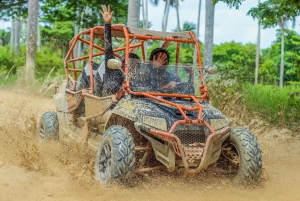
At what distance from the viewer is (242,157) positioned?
5.66 m

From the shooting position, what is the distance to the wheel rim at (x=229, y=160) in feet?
19.6

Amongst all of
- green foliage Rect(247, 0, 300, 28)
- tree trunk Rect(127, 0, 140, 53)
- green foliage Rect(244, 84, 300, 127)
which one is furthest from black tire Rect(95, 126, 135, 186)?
tree trunk Rect(127, 0, 140, 53)

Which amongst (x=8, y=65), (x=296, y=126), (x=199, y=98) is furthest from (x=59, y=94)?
(x=8, y=65)

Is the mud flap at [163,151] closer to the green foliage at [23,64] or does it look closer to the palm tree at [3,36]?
the green foliage at [23,64]

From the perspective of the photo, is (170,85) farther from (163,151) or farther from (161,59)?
(163,151)

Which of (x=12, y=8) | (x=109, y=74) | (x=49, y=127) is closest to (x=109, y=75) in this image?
(x=109, y=74)

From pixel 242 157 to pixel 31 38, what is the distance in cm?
1226

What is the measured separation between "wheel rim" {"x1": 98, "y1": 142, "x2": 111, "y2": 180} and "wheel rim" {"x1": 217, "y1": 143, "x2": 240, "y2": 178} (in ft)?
4.69

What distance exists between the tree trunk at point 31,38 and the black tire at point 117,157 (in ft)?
36.1

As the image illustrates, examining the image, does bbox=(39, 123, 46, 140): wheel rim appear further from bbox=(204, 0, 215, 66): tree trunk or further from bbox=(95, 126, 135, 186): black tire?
bbox=(204, 0, 215, 66): tree trunk

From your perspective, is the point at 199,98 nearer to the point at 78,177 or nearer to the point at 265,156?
the point at 78,177

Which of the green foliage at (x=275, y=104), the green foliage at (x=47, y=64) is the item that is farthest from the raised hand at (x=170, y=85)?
the green foliage at (x=47, y=64)

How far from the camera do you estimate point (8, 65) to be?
64.2ft

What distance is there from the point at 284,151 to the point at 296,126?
1107mm
